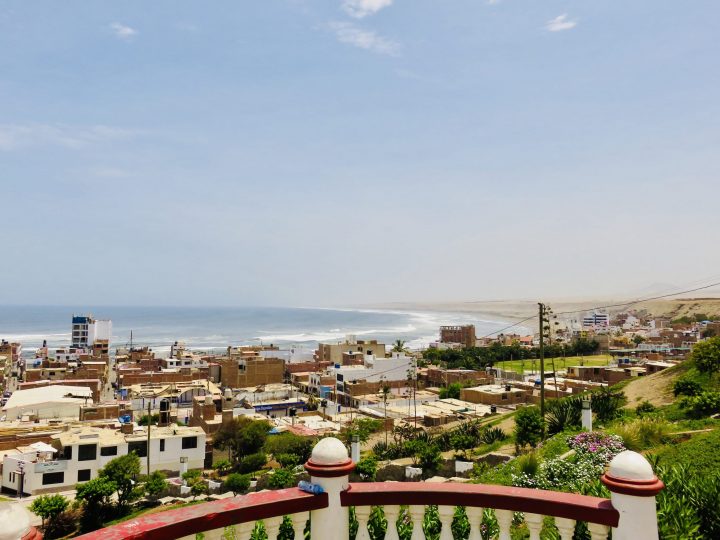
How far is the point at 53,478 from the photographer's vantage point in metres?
27.9

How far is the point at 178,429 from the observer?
108 ft

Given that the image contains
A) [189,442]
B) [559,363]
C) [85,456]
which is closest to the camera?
[85,456]

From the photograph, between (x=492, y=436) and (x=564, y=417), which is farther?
(x=492, y=436)

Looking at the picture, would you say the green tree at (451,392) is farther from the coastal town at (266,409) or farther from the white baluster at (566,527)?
the white baluster at (566,527)

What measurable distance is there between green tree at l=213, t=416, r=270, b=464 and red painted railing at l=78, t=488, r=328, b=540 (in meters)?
31.4

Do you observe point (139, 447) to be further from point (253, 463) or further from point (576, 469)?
point (576, 469)

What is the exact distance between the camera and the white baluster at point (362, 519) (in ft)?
10.2

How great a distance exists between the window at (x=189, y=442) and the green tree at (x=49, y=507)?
29.4 feet

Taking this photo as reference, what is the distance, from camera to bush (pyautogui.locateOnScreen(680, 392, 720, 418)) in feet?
50.5

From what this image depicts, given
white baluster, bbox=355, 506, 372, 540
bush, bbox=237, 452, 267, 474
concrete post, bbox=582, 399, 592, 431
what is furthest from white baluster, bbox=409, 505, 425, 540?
bush, bbox=237, 452, 267, 474

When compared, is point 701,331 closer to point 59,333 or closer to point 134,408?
point 134,408

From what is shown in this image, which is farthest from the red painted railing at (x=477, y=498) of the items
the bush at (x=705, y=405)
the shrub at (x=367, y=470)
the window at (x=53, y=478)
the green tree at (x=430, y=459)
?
the window at (x=53, y=478)

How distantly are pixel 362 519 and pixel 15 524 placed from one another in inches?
69.8

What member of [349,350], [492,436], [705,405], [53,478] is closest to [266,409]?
[53,478]
